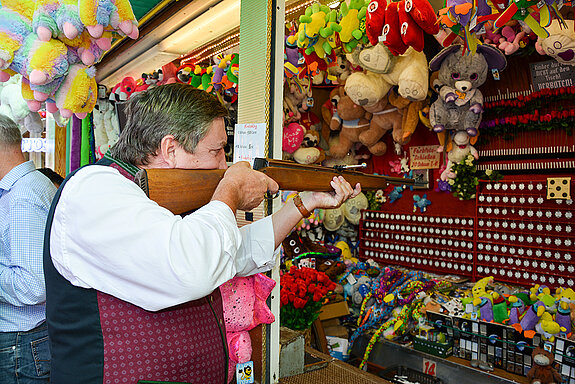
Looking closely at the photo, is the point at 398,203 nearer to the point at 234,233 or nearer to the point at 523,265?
the point at 523,265

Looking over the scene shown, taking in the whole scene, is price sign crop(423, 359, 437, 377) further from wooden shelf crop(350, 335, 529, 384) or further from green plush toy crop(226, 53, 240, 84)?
green plush toy crop(226, 53, 240, 84)

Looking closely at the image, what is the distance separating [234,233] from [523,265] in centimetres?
391

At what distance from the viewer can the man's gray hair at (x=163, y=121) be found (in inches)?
49.5

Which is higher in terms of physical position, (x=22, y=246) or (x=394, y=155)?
(x=394, y=155)

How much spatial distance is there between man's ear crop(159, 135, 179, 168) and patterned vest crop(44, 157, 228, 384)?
0.28 meters

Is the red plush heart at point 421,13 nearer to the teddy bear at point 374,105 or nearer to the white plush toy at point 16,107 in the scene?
the teddy bear at point 374,105

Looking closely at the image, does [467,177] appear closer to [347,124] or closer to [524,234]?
[524,234]

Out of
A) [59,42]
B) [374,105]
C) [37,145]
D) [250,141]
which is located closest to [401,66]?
[374,105]

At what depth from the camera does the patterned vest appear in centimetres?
109

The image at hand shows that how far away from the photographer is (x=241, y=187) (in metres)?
1.31

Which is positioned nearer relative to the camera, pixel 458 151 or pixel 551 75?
pixel 551 75

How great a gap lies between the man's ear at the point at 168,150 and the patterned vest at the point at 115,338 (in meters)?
0.28

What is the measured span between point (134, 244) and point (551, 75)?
413 cm

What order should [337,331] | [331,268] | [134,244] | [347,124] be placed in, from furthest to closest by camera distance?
[347,124] → [331,268] → [337,331] → [134,244]
